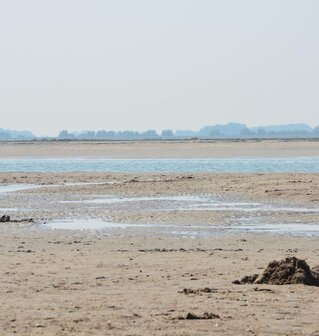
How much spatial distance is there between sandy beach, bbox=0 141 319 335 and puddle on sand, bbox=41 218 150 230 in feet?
0.81

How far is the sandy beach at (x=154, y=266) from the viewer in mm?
10523

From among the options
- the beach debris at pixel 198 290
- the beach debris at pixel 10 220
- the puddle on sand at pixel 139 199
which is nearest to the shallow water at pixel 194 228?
the beach debris at pixel 10 220

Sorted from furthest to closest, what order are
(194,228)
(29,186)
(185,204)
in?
(29,186)
(185,204)
(194,228)

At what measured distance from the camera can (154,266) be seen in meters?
14.9

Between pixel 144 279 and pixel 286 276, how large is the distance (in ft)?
6.43

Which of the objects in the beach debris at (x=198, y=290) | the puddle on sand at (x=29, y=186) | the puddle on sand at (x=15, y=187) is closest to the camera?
the beach debris at (x=198, y=290)

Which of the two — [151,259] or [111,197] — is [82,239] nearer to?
[151,259]

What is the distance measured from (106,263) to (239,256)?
2.42m

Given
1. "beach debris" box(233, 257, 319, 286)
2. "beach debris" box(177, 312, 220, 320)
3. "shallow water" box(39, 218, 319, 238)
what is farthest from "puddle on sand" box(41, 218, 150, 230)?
"beach debris" box(177, 312, 220, 320)

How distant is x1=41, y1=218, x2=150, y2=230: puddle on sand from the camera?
22.1 metres

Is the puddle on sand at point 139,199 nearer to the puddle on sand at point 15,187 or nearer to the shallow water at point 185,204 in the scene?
the shallow water at point 185,204

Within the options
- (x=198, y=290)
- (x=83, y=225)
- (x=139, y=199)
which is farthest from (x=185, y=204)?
(x=198, y=290)

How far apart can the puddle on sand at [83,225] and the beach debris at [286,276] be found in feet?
29.1

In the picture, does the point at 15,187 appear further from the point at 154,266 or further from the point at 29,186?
the point at 154,266
